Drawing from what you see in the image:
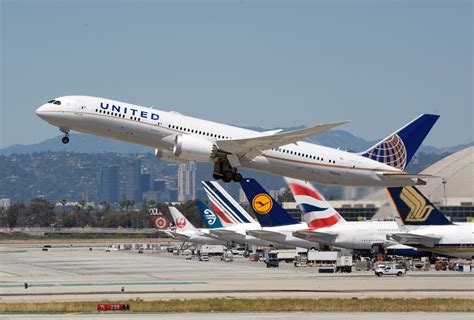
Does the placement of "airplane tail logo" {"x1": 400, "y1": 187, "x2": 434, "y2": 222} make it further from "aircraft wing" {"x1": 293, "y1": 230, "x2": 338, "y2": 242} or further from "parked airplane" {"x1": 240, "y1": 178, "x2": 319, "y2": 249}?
"parked airplane" {"x1": 240, "y1": 178, "x2": 319, "y2": 249}

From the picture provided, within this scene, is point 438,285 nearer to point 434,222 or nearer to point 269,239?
point 434,222

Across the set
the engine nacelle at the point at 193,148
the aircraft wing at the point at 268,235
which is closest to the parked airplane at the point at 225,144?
the engine nacelle at the point at 193,148

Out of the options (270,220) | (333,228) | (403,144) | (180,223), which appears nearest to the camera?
(403,144)

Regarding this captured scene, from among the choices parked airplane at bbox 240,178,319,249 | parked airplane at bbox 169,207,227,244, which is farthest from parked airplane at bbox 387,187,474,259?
parked airplane at bbox 169,207,227,244

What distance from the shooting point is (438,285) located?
6384 centimetres

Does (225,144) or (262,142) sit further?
(225,144)

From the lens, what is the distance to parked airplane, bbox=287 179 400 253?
87.8m

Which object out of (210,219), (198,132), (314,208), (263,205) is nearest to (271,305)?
(198,132)

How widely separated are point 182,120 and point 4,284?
60.2 feet

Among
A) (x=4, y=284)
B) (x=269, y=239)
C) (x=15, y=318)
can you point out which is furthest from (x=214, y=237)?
(x=15, y=318)

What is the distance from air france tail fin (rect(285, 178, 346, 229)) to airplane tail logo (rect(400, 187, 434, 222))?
11.7m

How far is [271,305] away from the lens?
49.9m

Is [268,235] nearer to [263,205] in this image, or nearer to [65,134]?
[263,205]

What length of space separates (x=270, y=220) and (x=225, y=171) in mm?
31741
